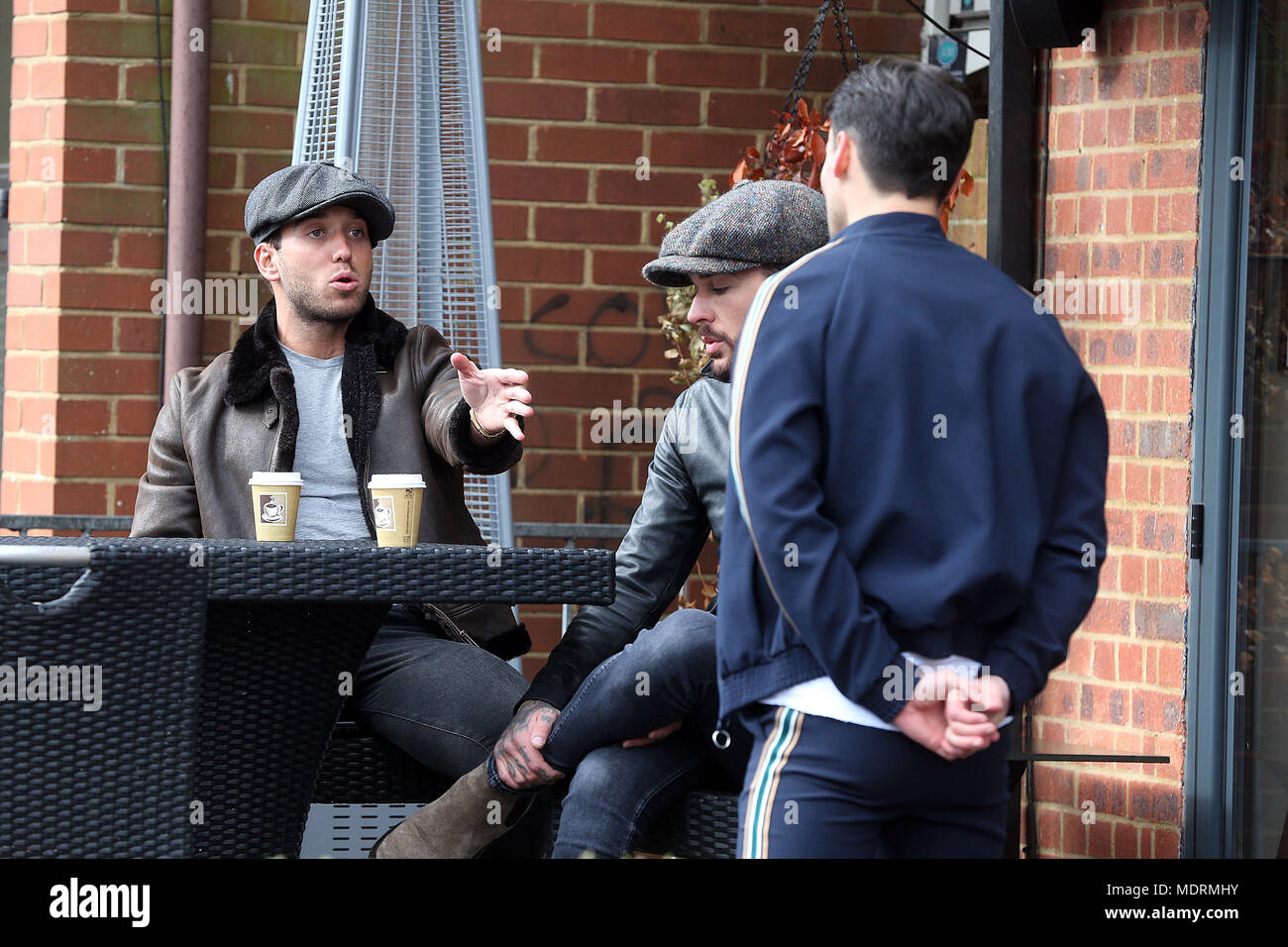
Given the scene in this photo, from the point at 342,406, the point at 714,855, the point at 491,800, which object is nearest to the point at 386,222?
the point at 342,406

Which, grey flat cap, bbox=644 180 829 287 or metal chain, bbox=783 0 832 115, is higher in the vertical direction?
metal chain, bbox=783 0 832 115

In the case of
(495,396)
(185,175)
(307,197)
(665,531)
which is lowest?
(665,531)

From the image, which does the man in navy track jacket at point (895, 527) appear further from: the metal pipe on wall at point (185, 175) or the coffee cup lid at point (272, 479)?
the metal pipe on wall at point (185, 175)

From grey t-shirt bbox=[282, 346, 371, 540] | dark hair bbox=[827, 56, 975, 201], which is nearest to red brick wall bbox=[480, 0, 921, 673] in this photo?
grey t-shirt bbox=[282, 346, 371, 540]

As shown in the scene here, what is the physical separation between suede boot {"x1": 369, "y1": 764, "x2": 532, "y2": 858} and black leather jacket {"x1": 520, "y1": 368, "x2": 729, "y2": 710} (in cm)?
16

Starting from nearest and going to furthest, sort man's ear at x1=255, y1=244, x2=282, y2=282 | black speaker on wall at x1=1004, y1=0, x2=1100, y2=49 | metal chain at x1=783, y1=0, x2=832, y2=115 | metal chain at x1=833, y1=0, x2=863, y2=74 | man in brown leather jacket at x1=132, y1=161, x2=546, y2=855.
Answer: man in brown leather jacket at x1=132, y1=161, x2=546, y2=855, man's ear at x1=255, y1=244, x2=282, y2=282, black speaker on wall at x1=1004, y1=0, x2=1100, y2=49, metal chain at x1=783, y1=0, x2=832, y2=115, metal chain at x1=833, y1=0, x2=863, y2=74

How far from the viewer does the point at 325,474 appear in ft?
10.6

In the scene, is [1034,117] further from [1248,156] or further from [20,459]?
[20,459]

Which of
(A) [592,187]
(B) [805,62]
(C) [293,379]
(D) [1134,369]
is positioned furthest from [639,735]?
(A) [592,187]

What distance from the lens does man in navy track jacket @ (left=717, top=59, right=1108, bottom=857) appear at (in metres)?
1.92

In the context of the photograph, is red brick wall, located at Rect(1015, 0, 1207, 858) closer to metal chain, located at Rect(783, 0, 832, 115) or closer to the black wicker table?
metal chain, located at Rect(783, 0, 832, 115)

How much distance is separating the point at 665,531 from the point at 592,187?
233cm

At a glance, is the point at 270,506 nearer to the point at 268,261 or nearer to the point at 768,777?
the point at 268,261

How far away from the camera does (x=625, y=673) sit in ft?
7.89
